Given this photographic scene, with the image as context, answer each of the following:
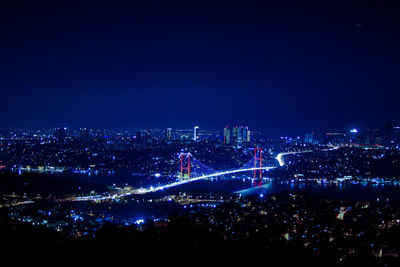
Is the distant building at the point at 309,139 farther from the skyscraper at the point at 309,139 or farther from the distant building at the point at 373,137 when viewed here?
the distant building at the point at 373,137

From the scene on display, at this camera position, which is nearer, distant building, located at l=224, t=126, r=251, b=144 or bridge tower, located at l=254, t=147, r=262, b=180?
bridge tower, located at l=254, t=147, r=262, b=180

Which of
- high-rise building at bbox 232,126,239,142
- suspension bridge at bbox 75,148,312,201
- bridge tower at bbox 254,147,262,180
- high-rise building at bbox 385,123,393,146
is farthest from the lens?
high-rise building at bbox 232,126,239,142

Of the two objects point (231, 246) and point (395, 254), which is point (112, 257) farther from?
point (395, 254)

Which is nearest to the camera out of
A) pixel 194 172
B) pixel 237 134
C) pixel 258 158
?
pixel 194 172

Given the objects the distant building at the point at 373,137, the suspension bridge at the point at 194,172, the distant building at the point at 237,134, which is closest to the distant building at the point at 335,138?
the distant building at the point at 373,137

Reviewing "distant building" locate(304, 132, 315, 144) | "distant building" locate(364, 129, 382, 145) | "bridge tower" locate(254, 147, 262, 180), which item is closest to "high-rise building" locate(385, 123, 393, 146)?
"distant building" locate(364, 129, 382, 145)

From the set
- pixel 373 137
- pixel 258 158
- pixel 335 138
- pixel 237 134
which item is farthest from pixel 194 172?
pixel 335 138

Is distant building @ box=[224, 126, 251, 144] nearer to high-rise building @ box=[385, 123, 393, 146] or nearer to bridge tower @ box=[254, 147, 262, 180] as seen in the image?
bridge tower @ box=[254, 147, 262, 180]

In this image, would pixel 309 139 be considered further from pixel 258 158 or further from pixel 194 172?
pixel 194 172

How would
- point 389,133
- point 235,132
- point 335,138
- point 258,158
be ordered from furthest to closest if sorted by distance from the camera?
point 235,132, point 335,138, point 389,133, point 258,158

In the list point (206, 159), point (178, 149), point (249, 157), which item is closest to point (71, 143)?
point (178, 149)

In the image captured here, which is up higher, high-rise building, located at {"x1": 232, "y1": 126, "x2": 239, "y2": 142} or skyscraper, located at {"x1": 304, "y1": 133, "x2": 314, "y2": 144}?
high-rise building, located at {"x1": 232, "y1": 126, "x2": 239, "y2": 142}
